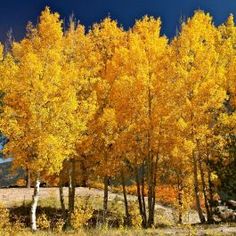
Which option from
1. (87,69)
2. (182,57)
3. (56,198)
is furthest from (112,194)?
(182,57)

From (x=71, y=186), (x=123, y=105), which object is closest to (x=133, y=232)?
(x=123, y=105)

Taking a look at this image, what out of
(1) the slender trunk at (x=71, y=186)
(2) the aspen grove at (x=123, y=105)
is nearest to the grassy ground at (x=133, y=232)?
(2) the aspen grove at (x=123, y=105)

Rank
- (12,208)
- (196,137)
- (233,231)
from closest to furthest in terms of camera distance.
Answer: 1. (233,231)
2. (196,137)
3. (12,208)

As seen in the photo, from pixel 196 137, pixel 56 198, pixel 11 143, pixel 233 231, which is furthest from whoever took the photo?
pixel 56 198

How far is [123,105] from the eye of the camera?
891 inches

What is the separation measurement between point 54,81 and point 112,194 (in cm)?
1615

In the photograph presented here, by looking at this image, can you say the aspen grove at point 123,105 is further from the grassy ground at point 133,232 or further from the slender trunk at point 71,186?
the grassy ground at point 133,232

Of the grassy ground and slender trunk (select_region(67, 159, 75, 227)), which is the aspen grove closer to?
slender trunk (select_region(67, 159, 75, 227))

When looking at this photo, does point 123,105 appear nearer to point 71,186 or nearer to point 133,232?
point 71,186

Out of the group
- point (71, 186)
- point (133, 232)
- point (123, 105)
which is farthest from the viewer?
point (71, 186)

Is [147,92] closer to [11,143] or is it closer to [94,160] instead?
[94,160]

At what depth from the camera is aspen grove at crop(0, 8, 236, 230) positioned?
64.1 feet

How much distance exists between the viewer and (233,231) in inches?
638

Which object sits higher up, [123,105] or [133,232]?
[123,105]
